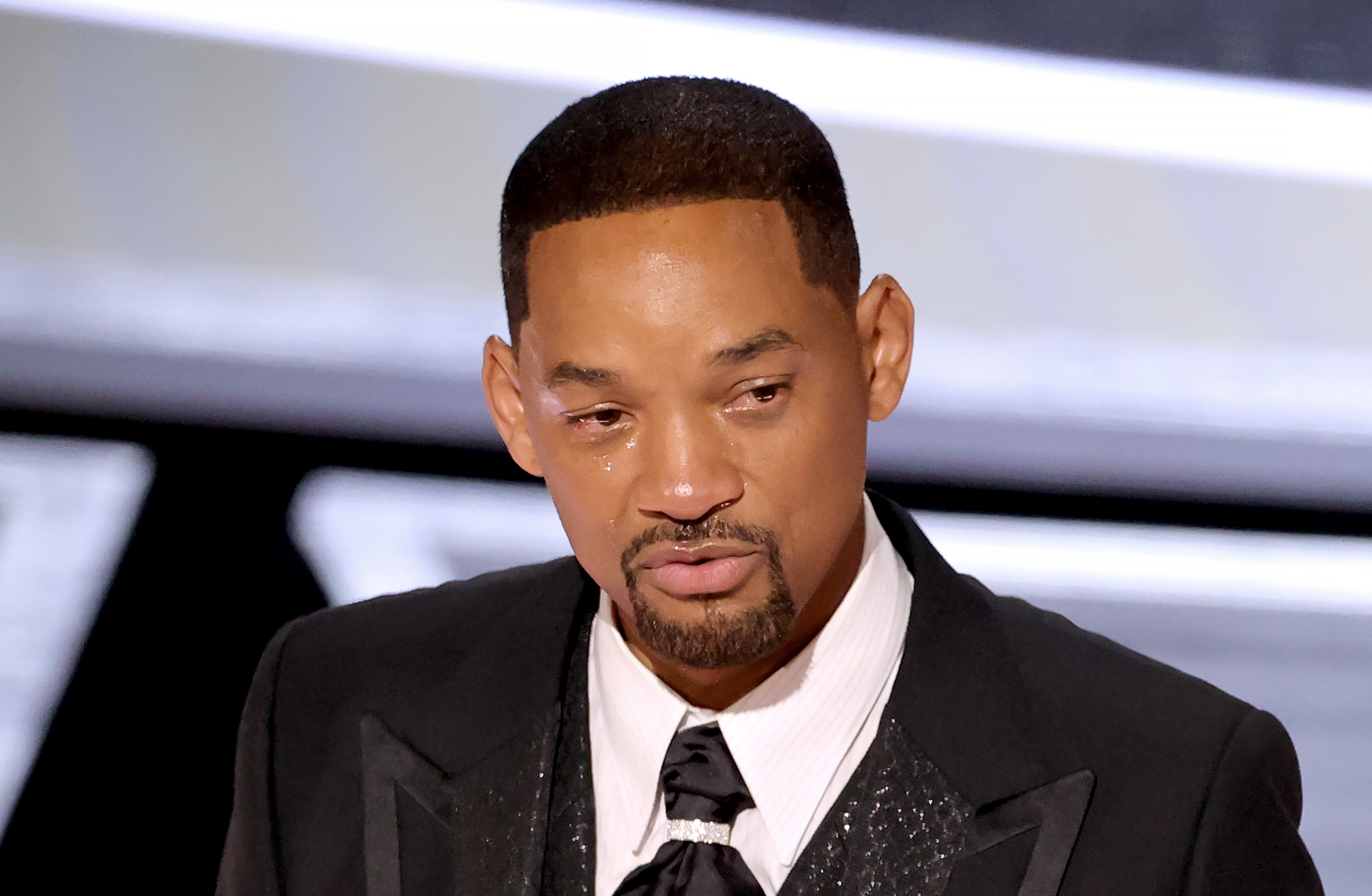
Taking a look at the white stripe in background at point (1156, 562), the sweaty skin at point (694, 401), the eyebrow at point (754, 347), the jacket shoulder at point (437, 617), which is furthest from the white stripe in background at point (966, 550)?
the eyebrow at point (754, 347)

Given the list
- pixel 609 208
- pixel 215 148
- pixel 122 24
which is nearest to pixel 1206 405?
pixel 609 208

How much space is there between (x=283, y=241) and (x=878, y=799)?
1.13 metres

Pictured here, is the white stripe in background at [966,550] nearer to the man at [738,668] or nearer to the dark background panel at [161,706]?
the dark background panel at [161,706]

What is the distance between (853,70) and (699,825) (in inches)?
42.9

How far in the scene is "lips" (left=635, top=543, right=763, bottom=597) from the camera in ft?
3.52

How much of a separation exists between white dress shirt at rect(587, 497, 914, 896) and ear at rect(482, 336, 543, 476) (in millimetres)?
192

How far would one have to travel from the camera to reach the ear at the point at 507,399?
1.23m

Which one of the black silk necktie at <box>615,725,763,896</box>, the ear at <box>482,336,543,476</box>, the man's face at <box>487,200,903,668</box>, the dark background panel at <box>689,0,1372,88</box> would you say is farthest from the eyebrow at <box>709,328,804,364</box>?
the dark background panel at <box>689,0,1372,88</box>

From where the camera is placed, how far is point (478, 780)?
4.15ft

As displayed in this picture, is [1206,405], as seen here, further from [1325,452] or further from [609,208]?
[609,208]

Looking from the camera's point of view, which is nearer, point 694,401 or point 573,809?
point 694,401

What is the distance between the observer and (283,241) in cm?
188

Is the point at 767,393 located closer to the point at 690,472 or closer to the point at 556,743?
the point at 690,472

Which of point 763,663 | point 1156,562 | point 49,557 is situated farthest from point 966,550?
point 49,557
